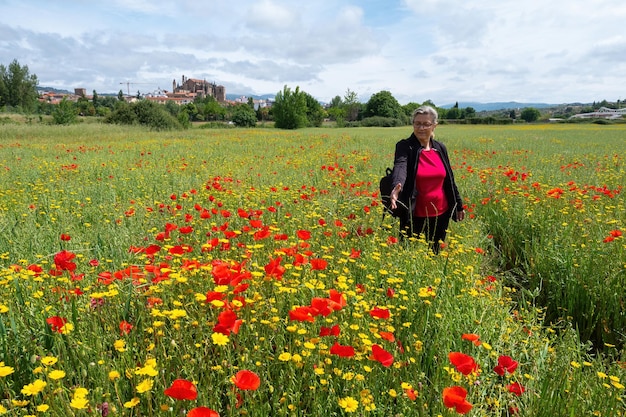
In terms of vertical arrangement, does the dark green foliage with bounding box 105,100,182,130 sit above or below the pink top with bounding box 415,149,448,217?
above

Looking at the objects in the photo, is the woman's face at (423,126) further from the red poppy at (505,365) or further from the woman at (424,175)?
the red poppy at (505,365)

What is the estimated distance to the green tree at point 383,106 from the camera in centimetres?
8425

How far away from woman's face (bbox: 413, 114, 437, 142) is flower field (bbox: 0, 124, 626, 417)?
3.72 ft

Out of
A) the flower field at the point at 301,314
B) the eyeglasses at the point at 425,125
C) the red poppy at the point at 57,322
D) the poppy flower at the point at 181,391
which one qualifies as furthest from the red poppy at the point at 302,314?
the eyeglasses at the point at 425,125

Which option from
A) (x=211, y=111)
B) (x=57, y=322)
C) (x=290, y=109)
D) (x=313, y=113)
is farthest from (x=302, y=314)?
(x=211, y=111)

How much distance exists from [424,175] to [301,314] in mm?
2910

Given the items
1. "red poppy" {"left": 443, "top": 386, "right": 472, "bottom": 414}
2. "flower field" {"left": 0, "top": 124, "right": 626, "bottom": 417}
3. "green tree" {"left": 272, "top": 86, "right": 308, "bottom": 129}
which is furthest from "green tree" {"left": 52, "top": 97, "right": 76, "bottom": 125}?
"red poppy" {"left": 443, "top": 386, "right": 472, "bottom": 414}

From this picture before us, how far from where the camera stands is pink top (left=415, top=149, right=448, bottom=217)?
4078 mm

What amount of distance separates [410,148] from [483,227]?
1967 mm

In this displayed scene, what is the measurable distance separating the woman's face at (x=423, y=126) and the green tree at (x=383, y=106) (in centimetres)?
8166

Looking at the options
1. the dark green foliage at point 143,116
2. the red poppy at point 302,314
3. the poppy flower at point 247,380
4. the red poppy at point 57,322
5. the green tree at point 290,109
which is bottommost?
the red poppy at point 57,322

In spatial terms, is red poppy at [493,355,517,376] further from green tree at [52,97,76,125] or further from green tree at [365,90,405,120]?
green tree at [365,90,405,120]

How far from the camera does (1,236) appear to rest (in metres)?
3.63

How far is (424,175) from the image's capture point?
406cm
